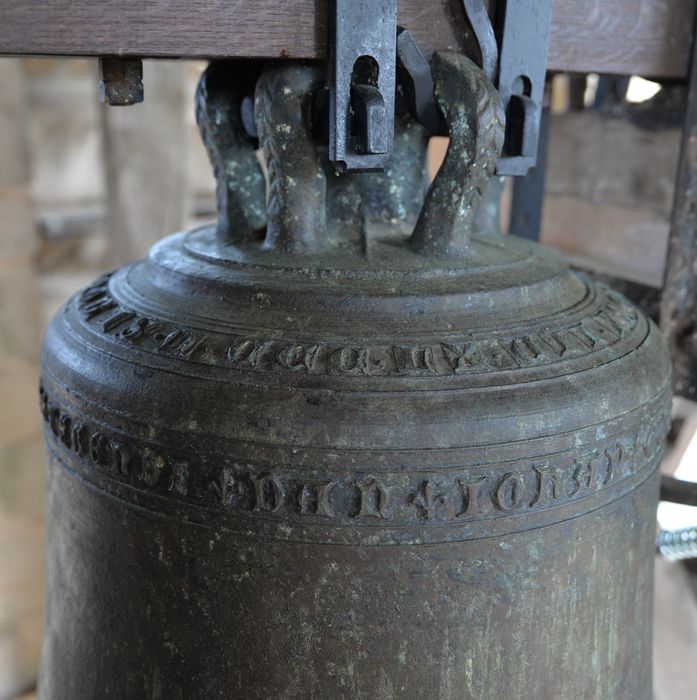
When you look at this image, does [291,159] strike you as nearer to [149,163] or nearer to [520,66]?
[520,66]

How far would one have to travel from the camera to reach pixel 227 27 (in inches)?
28.3

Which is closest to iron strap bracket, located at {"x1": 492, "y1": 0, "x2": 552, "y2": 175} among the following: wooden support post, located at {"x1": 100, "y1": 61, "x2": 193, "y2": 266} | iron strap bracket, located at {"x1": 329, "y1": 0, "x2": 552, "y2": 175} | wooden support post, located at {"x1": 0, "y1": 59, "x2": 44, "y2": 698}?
iron strap bracket, located at {"x1": 329, "y1": 0, "x2": 552, "y2": 175}

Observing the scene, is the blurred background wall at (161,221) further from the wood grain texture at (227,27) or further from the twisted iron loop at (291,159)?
the twisted iron loop at (291,159)

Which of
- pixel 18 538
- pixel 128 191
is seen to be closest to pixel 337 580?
pixel 128 191

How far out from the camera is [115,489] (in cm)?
74

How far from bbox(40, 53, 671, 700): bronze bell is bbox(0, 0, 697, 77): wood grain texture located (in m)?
0.05

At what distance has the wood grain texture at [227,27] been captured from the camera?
2.17ft

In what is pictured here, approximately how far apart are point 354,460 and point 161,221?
49.6 inches

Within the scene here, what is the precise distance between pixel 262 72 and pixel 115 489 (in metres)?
0.39

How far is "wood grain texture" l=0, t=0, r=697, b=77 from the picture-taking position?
26.1 inches

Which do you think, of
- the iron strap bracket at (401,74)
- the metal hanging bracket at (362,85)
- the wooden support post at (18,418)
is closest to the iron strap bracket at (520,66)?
the iron strap bracket at (401,74)

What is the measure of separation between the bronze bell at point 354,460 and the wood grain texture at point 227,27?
0.15ft

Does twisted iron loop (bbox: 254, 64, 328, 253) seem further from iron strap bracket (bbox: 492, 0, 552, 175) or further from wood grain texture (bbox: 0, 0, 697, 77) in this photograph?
iron strap bracket (bbox: 492, 0, 552, 175)

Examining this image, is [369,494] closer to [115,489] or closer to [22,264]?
[115,489]
